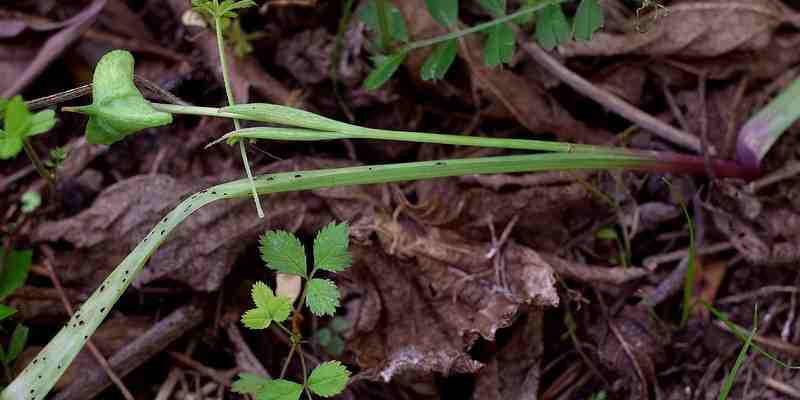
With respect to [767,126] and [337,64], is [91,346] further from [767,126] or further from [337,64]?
[767,126]

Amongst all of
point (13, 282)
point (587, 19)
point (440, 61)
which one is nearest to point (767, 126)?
point (587, 19)

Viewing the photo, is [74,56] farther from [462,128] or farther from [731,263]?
[731,263]

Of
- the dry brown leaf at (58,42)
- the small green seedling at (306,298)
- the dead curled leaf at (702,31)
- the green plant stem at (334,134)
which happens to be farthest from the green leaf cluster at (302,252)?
the dry brown leaf at (58,42)

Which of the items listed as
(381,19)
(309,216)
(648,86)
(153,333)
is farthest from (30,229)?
(648,86)

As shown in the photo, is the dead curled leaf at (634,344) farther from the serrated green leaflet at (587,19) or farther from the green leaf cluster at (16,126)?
the green leaf cluster at (16,126)

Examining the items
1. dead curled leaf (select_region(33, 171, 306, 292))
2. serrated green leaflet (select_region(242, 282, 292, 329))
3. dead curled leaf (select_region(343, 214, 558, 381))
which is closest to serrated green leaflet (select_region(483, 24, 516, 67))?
dead curled leaf (select_region(343, 214, 558, 381))

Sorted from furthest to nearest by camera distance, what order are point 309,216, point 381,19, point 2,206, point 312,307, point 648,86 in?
point 648,86
point 2,206
point 309,216
point 381,19
point 312,307
